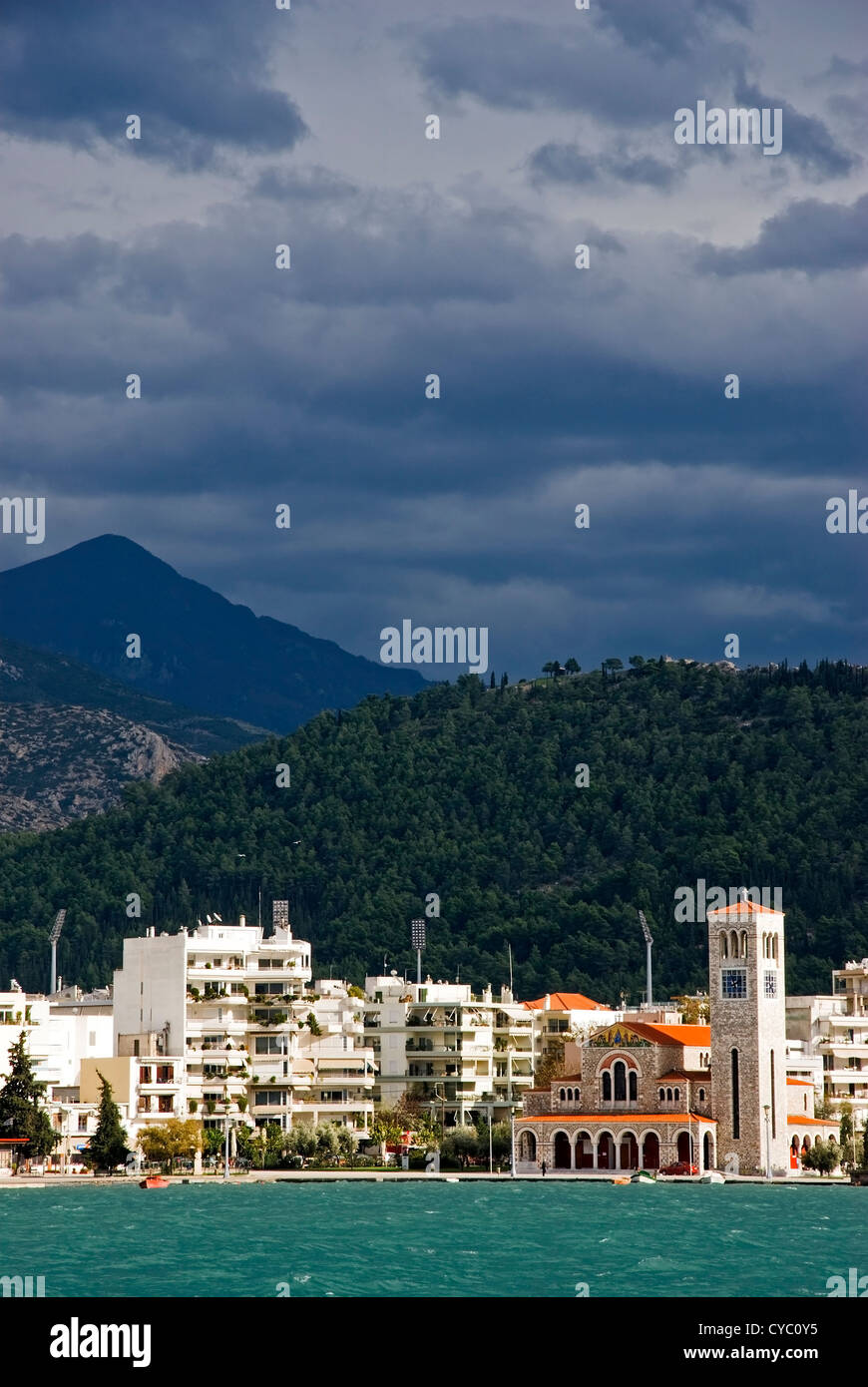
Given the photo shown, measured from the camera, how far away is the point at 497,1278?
77.6m

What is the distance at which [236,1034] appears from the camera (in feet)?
476

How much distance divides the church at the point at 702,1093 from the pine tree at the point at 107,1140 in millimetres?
23174

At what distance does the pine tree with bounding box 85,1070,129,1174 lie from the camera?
130500mm

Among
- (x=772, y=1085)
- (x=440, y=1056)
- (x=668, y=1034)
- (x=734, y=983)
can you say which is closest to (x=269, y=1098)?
(x=440, y=1056)

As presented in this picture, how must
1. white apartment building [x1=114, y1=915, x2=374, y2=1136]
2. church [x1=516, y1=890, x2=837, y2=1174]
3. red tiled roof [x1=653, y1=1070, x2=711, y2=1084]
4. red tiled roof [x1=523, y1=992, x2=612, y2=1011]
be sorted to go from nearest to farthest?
church [x1=516, y1=890, x2=837, y2=1174] < red tiled roof [x1=653, y1=1070, x2=711, y2=1084] < white apartment building [x1=114, y1=915, x2=374, y2=1136] < red tiled roof [x1=523, y1=992, x2=612, y2=1011]

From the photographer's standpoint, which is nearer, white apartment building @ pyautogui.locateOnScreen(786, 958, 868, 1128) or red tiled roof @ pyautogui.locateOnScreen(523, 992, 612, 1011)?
white apartment building @ pyautogui.locateOnScreen(786, 958, 868, 1128)

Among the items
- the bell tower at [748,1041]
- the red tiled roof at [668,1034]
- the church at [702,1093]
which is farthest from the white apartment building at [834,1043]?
the bell tower at [748,1041]

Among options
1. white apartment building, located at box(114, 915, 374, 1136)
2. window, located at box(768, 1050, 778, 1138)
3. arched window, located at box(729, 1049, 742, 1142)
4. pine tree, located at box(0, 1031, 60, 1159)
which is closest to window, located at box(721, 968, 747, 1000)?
window, located at box(768, 1050, 778, 1138)

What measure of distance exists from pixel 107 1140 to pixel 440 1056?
1277 inches

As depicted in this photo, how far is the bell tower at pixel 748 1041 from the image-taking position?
5285 inches

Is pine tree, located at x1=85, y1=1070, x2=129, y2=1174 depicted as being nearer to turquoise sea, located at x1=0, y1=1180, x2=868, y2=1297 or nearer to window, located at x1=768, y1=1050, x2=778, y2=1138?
turquoise sea, located at x1=0, y1=1180, x2=868, y2=1297

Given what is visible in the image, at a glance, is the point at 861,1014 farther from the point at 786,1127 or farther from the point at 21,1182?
the point at 21,1182

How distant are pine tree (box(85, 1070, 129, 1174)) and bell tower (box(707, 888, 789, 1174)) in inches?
1286
